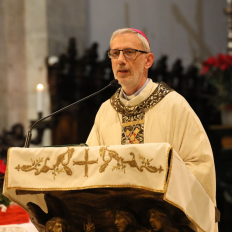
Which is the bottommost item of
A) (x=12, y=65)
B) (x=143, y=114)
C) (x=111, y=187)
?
(x=111, y=187)

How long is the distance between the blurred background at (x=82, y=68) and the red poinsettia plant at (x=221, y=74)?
0.01m

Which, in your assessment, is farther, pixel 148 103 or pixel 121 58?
pixel 148 103

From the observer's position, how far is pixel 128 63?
261 cm

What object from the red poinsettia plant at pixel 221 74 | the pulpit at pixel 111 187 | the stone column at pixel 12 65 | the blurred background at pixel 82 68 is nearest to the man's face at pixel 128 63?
the pulpit at pixel 111 187

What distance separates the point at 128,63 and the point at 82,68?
317 centimetres

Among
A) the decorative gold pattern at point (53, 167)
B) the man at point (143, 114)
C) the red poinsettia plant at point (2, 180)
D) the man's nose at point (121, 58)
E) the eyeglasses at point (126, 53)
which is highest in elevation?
the eyeglasses at point (126, 53)

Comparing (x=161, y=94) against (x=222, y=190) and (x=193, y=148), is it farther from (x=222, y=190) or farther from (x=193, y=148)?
(x=222, y=190)

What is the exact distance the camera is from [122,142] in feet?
9.09

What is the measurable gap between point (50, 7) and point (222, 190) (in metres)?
3.84

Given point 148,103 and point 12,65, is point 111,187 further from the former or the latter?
point 12,65

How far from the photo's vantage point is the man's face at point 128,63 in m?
2.60

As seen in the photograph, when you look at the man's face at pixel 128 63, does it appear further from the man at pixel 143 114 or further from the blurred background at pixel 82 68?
the blurred background at pixel 82 68

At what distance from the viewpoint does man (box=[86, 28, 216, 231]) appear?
243 centimetres

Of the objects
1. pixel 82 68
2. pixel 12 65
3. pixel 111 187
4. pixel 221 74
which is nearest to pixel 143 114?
pixel 111 187
